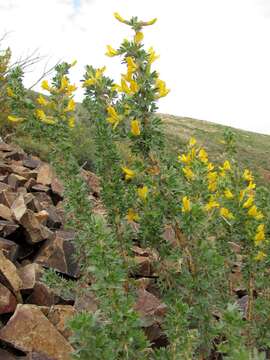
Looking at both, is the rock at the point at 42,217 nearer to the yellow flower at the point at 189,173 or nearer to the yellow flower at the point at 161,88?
the yellow flower at the point at 189,173

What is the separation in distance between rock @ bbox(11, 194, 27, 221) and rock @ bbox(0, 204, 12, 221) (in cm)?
5

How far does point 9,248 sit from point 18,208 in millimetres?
716

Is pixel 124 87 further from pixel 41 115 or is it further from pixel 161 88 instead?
pixel 41 115

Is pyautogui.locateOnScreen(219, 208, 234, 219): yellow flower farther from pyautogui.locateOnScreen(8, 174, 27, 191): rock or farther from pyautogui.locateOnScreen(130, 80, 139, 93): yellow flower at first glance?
pyautogui.locateOnScreen(8, 174, 27, 191): rock

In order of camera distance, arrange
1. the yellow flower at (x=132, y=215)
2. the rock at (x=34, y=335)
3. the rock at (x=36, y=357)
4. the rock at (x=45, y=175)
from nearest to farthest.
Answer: the rock at (x=36, y=357), the rock at (x=34, y=335), the yellow flower at (x=132, y=215), the rock at (x=45, y=175)

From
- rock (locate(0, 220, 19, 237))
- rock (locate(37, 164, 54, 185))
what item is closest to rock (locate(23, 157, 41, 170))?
rock (locate(37, 164, 54, 185))

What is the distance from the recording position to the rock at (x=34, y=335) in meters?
3.80

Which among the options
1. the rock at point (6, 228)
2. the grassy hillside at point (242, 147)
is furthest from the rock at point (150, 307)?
the grassy hillside at point (242, 147)

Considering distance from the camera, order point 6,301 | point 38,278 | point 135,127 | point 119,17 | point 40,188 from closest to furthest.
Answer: point 135,127 < point 119,17 < point 6,301 < point 38,278 < point 40,188

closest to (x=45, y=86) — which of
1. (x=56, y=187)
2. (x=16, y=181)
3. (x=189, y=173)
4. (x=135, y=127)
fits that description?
(x=135, y=127)

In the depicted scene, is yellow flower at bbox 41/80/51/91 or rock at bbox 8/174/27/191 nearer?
yellow flower at bbox 41/80/51/91

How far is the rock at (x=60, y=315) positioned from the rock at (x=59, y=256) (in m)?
0.77

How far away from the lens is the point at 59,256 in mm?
5137

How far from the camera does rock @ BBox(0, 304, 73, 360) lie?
3.80 m
